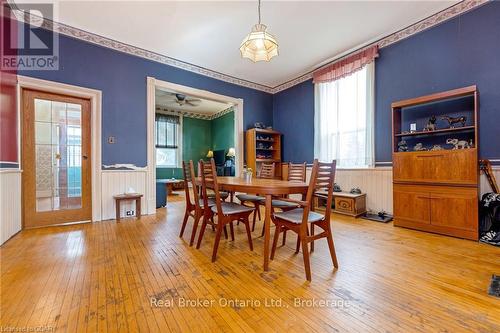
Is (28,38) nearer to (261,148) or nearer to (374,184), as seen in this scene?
(261,148)

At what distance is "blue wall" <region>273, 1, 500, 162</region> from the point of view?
2781 millimetres

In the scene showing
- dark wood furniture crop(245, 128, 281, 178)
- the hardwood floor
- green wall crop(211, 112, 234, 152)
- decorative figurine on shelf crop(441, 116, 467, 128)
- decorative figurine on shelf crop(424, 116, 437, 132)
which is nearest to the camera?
the hardwood floor

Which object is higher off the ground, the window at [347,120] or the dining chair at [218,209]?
the window at [347,120]

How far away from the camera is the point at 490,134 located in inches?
110

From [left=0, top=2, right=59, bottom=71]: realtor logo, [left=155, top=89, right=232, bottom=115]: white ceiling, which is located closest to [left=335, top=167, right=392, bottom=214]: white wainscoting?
[left=155, top=89, right=232, bottom=115]: white ceiling

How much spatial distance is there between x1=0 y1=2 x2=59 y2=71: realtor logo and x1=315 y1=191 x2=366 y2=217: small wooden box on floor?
17.0ft

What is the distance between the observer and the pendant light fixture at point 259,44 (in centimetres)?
239

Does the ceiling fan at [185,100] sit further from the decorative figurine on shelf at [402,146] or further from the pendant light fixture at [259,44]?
the decorative figurine on shelf at [402,146]

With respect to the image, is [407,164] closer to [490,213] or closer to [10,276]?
[490,213]

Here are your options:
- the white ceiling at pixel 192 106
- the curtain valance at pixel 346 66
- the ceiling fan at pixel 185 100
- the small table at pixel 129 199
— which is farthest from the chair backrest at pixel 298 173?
the ceiling fan at pixel 185 100

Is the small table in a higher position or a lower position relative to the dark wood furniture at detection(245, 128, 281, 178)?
lower

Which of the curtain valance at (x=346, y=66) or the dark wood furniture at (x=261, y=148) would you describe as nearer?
the curtain valance at (x=346, y=66)

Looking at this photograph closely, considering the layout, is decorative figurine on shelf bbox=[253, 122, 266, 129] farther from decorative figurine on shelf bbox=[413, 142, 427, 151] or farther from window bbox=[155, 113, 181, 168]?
window bbox=[155, 113, 181, 168]

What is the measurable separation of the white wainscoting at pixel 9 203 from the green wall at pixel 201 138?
5.32 m
